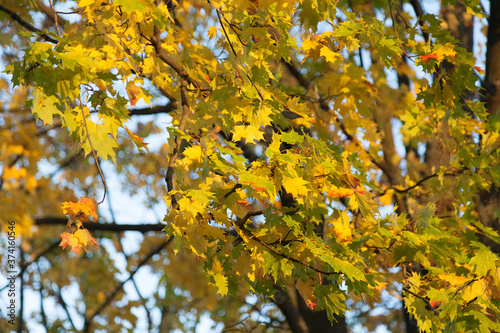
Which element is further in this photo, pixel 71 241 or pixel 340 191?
pixel 71 241

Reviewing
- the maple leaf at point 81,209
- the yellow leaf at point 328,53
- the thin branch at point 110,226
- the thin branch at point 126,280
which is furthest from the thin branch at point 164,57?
the thin branch at point 126,280

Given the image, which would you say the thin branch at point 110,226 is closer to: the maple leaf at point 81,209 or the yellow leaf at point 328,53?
the maple leaf at point 81,209

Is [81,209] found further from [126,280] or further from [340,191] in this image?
[126,280]

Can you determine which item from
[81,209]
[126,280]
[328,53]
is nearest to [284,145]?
[328,53]

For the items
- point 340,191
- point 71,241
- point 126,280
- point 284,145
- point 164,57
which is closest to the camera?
point 340,191

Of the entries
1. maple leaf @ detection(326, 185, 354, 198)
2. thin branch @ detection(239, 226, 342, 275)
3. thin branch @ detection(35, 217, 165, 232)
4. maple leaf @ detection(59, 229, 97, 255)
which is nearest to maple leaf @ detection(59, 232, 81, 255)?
maple leaf @ detection(59, 229, 97, 255)

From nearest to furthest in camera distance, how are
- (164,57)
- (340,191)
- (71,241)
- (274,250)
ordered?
(274,250), (340,191), (71,241), (164,57)

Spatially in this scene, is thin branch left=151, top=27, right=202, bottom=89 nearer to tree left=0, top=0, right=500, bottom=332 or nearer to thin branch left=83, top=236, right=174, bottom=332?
tree left=0, top=0, right=500, bottom=332

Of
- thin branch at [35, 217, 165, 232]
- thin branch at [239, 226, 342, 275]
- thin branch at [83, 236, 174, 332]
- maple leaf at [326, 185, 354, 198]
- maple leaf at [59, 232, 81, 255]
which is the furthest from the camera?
thin branch at [83, 236, 174, 332]

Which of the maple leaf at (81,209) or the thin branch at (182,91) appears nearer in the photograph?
the thin branch at (182,91)

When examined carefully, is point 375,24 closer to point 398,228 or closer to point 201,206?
point 398,228

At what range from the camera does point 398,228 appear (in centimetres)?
257

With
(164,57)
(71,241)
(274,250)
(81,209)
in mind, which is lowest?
(274,250)

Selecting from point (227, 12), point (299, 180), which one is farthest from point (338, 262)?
point (227, 12)
